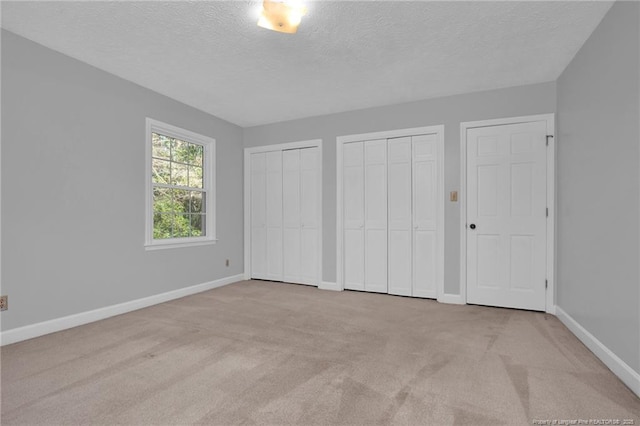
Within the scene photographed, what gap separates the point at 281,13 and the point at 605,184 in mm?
2634

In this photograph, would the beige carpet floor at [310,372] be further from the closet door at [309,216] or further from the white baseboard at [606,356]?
the closet door at [309,216]

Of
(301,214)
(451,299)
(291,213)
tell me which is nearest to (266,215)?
(291,213)

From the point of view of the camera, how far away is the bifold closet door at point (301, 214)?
491 centimetres

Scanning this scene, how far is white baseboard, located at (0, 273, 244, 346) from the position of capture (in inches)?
105

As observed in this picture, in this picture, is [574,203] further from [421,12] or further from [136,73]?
[136,73]

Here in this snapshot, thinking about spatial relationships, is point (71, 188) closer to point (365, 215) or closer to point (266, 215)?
point (266, 215)

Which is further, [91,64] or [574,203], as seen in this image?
[91,64]

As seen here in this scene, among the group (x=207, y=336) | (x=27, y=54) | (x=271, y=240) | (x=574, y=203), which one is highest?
(x=27, y=54)

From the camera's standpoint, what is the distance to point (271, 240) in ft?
17.2

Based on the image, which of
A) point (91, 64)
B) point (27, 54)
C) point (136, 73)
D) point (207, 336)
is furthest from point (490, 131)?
point (27, 54)

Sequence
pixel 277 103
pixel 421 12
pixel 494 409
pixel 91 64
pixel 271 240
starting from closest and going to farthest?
pixel 494 409 < pixel 421 12 < pixel 91 64 < pixel 277 103 < pixel 271 240

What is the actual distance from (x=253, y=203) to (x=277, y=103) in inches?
69.5

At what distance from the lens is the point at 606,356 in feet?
7.52

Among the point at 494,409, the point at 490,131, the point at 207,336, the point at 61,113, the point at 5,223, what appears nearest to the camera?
the point at 494,409
